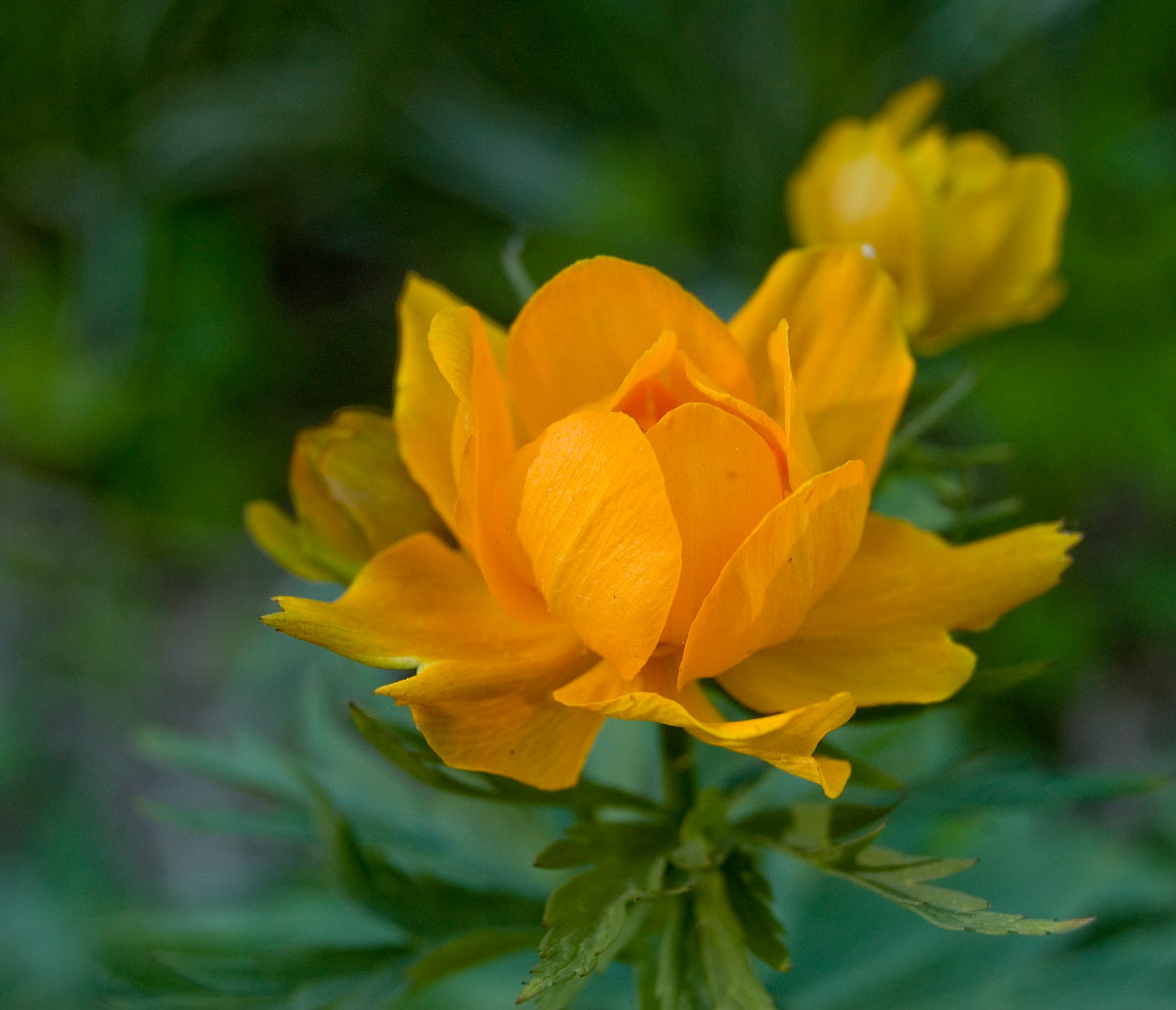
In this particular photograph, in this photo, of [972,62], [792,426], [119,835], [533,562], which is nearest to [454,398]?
[533,562]

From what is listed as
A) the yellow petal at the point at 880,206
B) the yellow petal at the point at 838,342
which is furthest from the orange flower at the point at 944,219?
the yellow petal at the point at 838,342

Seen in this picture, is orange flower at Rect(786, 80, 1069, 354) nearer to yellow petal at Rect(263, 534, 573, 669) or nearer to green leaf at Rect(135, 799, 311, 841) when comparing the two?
yellow petal at Rect(263, 534, 573, 669)

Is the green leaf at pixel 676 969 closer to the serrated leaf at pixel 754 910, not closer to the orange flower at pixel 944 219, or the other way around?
the serrated leaf at pixel 754 910

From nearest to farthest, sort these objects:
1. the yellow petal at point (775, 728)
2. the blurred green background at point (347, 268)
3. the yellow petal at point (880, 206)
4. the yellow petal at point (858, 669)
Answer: the yellow petal at point (775, 728) → the yellow petal at point (858, 669) → the yellow petal at point (880, 206) → the blurred green background at point (347, 268)

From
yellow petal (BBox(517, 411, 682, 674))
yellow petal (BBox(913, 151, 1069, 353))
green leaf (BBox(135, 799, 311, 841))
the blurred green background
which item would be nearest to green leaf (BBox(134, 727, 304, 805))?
green leaf (BBox(135, 799, 311, 841))

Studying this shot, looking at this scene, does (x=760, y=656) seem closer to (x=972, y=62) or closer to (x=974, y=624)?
(x=974, y=624)

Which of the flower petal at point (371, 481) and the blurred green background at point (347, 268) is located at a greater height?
the blurred green background at point (347, 268)
